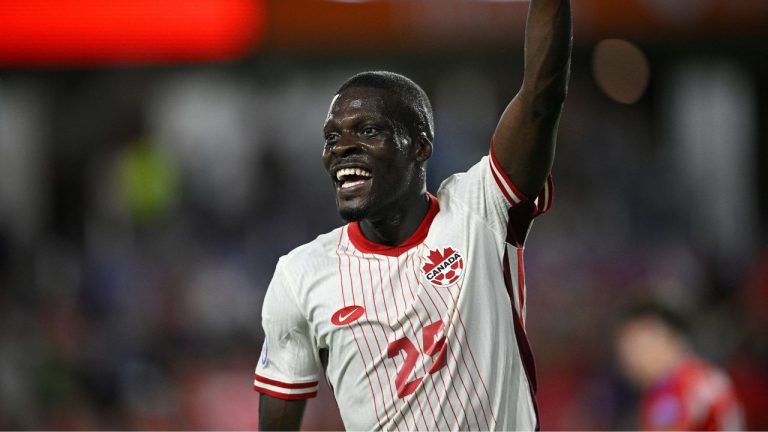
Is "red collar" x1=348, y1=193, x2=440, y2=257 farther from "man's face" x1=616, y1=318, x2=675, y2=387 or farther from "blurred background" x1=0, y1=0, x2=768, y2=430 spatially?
"blurred background" x1=0, y1=0, x2=768, y2=430

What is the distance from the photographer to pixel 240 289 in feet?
32.8

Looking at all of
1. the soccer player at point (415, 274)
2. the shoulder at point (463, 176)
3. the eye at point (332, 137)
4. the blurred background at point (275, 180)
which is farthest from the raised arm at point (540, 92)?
the blurred background at point (275, 180)

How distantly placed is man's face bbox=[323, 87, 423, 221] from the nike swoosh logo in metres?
0.26

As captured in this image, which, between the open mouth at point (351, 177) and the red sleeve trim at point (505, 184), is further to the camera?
the open mouth at point (351, 177)

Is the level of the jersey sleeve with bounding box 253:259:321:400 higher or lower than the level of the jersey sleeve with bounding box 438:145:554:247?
lower

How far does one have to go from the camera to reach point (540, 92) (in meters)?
2.75

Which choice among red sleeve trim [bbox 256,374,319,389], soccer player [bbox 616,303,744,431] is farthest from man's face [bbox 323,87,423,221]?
soccer player [bbox 616,303,744,431]

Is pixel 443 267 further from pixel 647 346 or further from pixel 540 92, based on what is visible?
pixel 647 346

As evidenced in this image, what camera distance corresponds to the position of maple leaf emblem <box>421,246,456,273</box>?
2.91 meters

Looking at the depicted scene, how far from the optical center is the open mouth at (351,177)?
2.97m

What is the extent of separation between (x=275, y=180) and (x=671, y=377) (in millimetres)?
7176

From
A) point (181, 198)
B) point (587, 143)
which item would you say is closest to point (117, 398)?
point (181, 198)

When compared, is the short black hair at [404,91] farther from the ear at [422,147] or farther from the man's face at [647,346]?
the man's face at [647,346]

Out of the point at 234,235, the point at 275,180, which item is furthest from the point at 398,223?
the point at 275,180
